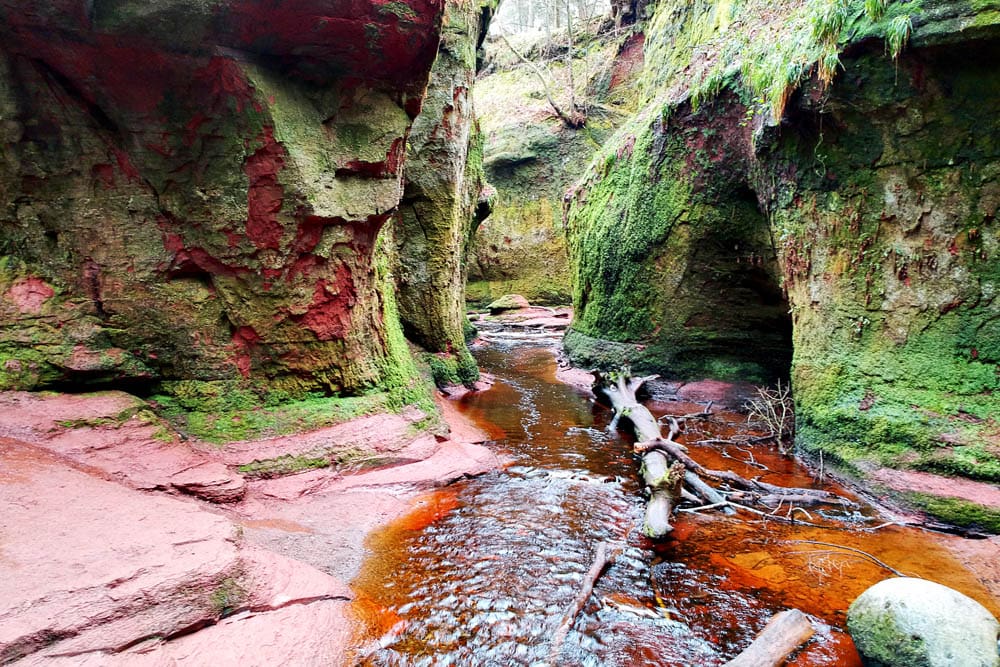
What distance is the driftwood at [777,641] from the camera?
280cm

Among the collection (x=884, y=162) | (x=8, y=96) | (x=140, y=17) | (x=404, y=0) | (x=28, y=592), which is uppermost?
(x=404, y=0)

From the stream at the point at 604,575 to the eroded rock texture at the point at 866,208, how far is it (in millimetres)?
1073

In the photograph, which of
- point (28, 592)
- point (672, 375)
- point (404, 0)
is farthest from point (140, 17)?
point (672, 375)

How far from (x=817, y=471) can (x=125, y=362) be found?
6.87m

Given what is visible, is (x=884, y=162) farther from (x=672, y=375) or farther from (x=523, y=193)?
(x=523, y=193)

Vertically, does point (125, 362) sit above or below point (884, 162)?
below

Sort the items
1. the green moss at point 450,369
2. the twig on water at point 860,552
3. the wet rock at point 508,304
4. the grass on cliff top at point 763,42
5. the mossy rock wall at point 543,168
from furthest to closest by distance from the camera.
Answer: the mossy rock wall at point 543,168 → the wet rock at point 508,304 → the green moss at point 450,369 → the grass on cliff top at point 763,42 → the twig on water at point 860,552

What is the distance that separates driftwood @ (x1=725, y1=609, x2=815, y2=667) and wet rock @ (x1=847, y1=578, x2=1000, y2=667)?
0.26 m

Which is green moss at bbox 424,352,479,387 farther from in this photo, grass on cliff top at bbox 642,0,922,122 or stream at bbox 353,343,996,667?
grass on cliff top at bbox 642,0,922,122

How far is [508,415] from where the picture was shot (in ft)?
27.3

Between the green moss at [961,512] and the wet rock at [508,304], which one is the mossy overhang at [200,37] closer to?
the green moss at [961,512]

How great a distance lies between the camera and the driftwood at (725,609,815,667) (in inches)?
110

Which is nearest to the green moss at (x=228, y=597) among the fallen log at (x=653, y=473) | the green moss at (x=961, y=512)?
the fallen log at (x=653, y=473)

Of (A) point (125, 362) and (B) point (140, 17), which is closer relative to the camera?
(B) point (140, 17)
